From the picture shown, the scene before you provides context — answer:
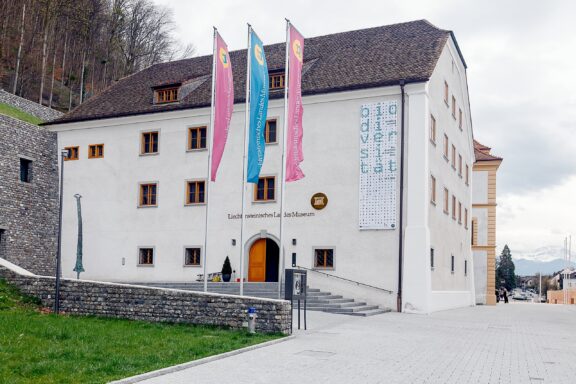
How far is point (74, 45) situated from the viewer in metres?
59.0

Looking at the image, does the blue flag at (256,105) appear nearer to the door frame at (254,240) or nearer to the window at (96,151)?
the door frame at (254,240)

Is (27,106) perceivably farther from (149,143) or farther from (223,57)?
(223,57)

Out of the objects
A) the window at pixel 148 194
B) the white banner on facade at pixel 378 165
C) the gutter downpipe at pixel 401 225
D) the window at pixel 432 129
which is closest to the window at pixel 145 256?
the window at pixel 148 194

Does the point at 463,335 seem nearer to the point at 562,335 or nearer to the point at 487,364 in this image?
the point at 562,335

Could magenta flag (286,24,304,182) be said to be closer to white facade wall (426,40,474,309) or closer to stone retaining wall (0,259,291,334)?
stone retaining wall (0,259,291,334)

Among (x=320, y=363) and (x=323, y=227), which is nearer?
(x=320, y=363)

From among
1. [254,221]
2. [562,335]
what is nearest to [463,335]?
[562,335]

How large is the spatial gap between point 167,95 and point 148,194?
5.42 metres

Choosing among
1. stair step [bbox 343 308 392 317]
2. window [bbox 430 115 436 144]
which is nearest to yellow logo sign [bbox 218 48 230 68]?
stair step [bbox 343 308 392 317]

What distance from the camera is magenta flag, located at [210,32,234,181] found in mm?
22266

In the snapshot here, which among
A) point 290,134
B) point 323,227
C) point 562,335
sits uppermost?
point 290,134

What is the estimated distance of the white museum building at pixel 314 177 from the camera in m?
28.6

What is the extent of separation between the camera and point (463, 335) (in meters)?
19.4

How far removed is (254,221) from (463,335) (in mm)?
14115
